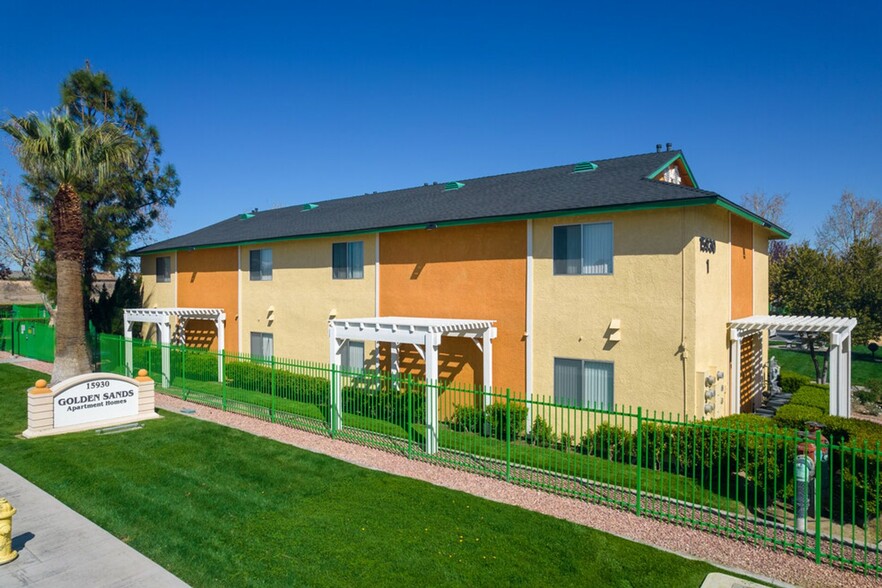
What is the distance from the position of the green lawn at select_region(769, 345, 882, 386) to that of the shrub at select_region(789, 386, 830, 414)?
36.8 feet

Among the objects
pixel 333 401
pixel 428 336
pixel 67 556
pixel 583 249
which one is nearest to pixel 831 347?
pixel 583 249

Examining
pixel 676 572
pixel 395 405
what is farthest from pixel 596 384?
pixel 676 572

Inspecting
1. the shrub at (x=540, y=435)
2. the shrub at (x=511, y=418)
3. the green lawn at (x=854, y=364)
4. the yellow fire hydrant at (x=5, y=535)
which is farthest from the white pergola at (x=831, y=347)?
the yellow fire hydrant at (x=5, y=535)

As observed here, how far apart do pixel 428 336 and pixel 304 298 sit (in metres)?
8.28

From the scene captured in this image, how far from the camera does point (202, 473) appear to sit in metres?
10.8

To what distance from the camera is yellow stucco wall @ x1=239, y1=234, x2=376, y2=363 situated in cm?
1873

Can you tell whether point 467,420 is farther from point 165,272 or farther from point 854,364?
point 854,364

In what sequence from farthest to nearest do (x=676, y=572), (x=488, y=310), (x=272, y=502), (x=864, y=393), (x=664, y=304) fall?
1. (x=864, y=393)
2. (x=488, y=310)
3. (x=664, y=304)
4. (x=272, y=502)
5. (x=676, y=572)

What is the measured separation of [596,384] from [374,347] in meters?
7.38

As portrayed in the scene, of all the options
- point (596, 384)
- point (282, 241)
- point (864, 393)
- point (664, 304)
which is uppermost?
point (282, 241)

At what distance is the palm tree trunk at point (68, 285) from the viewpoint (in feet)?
57.1

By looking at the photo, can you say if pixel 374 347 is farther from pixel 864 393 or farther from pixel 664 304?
pixel 864 393

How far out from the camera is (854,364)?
30.7 m

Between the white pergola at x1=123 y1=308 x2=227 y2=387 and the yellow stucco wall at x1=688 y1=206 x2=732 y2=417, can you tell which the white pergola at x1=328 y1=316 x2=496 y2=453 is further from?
the white pergola at x1=123 y1=308 x2=227 y2=387
